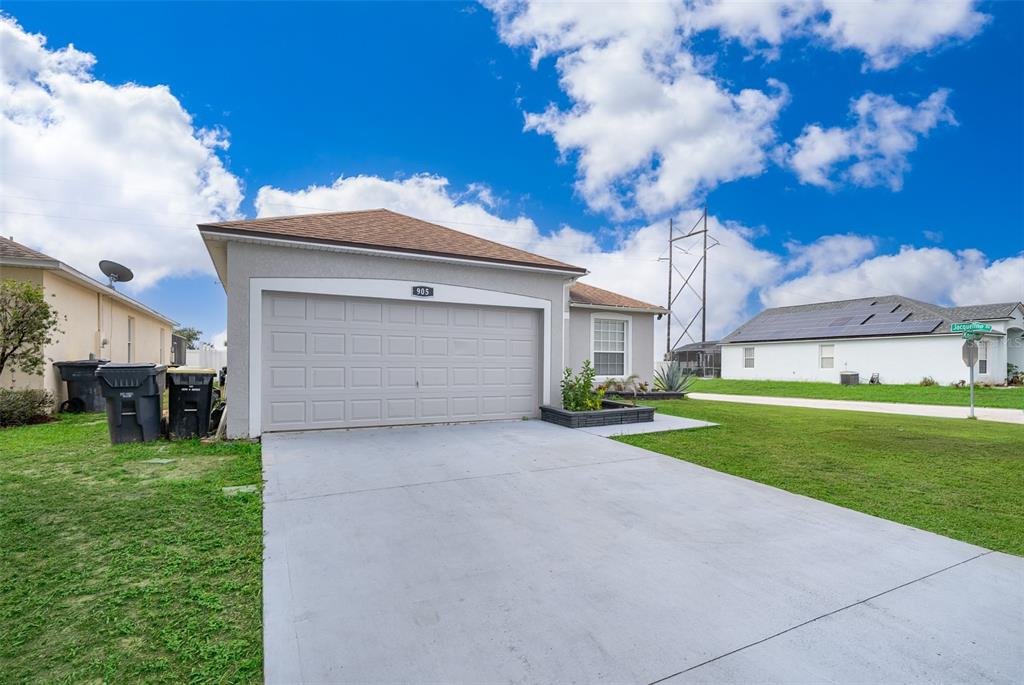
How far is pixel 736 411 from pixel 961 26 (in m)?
11.1

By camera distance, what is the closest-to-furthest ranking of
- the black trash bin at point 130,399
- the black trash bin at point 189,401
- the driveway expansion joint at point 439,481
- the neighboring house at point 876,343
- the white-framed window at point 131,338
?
the driveway expansion joint at point 439,481 → the black trash bin at point 130,399 → the black trash bin at point 189,401 → the white-framed window at point 131,338 → the neighboring house at point 876,343

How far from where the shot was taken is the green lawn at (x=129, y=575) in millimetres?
2094

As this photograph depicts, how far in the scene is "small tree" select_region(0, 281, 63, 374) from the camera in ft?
29.6

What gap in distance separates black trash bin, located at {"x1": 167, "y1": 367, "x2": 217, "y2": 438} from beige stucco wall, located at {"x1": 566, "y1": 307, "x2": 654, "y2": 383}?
29.1 ft

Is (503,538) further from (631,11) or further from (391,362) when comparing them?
(631,11)

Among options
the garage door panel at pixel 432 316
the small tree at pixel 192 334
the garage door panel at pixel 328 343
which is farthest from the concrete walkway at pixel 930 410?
the small tree at pixel 192 334

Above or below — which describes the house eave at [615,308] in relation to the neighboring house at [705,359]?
above

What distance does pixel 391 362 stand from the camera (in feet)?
27.2

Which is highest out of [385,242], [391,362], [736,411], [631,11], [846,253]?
[631,11]

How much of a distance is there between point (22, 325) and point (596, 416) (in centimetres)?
1185

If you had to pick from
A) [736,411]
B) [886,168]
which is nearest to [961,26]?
[886,168]

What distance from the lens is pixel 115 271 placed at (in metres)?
14.9

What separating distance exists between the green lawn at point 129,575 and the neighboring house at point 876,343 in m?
27.6

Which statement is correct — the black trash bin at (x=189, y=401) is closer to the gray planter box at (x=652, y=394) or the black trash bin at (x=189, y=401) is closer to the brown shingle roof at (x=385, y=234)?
the brown shingle roof at (x=385, y=234)
